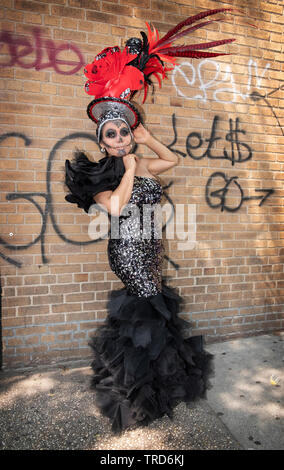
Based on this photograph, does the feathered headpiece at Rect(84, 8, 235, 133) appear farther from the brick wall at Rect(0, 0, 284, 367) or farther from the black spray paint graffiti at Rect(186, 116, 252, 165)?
the black spray paint graffiti at Rect(186, 116, 252, 165)

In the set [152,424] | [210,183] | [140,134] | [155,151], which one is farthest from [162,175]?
[152,424]

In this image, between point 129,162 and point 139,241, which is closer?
point 129,162

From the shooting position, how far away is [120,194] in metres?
1.94

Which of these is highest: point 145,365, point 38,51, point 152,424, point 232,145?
point 38,51

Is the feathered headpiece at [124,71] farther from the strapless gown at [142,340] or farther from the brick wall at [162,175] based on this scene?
the brick wall at [162,175]

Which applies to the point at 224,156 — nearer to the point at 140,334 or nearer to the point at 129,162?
the point at 129,162

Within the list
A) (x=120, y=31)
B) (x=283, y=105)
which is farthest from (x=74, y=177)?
(x=283, y=105)

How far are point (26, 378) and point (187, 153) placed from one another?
2.66m

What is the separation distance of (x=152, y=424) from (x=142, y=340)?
0.61m

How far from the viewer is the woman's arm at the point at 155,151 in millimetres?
2236

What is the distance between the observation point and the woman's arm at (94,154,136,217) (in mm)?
1943

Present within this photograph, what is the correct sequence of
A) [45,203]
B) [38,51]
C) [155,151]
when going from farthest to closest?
[45,203] → [38,51] → [155,151]

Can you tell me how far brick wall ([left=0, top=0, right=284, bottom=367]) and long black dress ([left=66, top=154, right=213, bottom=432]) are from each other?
0.79m

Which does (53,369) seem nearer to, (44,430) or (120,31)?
(44,430)
